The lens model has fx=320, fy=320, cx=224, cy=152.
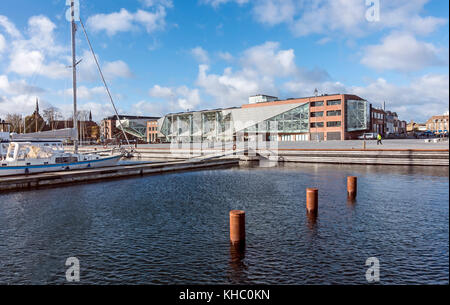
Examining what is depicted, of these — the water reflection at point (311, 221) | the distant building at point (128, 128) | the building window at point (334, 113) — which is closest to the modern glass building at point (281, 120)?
the building window at point (334, 113)

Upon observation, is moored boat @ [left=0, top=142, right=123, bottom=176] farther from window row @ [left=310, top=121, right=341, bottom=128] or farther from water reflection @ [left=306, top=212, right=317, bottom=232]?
window row @ [left=310, top=121, right=341, bottom=128]

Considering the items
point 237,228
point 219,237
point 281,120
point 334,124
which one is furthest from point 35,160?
point 281,120

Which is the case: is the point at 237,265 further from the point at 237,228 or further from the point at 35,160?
the point at 35,160

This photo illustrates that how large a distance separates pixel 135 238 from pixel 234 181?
62.1 ft

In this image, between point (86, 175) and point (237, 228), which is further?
point (86, 175)

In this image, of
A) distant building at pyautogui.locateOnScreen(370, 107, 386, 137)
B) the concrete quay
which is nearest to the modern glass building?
distant building at pyautogui.locateOnScreen(370, 107, 386, 137)

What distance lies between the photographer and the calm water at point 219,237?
34.6 ft

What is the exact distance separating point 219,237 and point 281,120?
9840 centimetres

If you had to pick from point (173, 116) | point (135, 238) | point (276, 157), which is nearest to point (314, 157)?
point (276, 157)

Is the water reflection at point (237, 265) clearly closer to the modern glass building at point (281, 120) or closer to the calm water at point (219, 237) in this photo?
the calm water at point (219, 237)

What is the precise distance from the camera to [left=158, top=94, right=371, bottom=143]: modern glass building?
9894 centimetres

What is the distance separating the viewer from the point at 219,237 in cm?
1406

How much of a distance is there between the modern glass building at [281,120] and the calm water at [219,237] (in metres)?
66.5

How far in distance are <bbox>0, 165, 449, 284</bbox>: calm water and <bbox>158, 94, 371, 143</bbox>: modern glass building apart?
6649cm
